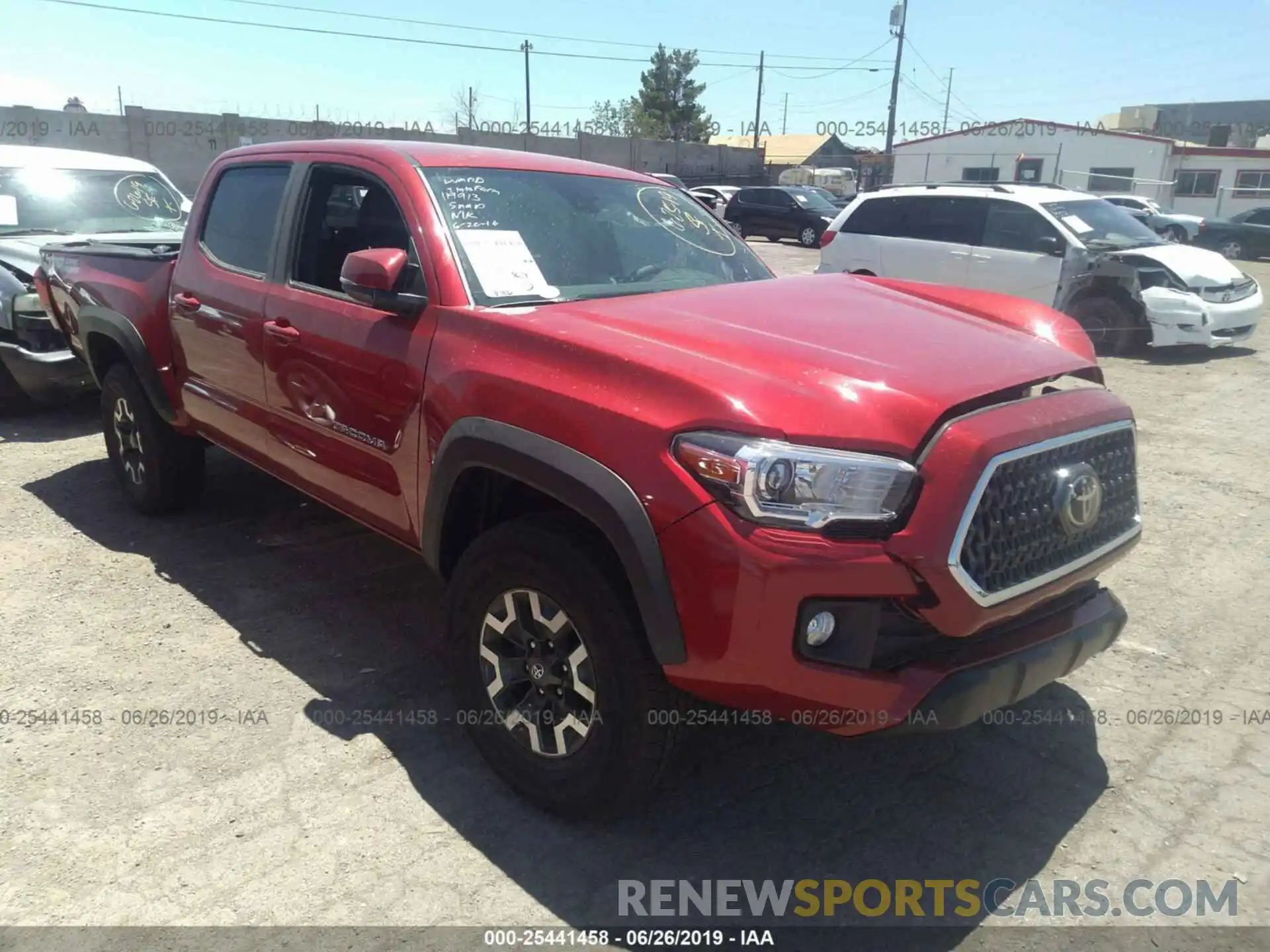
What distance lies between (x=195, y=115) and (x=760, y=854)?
34.0m

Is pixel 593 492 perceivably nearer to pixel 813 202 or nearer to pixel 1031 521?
pixel 1031 521

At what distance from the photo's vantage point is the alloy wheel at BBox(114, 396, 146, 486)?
508 centimetres

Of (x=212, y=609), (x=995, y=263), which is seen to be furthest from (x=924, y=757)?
(x=995, y=263)

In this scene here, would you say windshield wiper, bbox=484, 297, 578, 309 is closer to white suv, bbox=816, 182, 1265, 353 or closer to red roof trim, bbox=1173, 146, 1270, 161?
white suv, bbox=816, 182, 1265, 353

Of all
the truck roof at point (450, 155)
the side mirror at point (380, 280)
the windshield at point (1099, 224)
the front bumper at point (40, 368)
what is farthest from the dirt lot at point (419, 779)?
the windshield at point (1099, 224)

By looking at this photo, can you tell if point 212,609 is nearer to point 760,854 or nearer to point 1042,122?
point 760,854

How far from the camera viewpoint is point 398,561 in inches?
187

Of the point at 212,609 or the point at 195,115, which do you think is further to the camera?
the point at 195,115

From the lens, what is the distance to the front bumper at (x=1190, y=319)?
9836 mm

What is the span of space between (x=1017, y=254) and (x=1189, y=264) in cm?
190

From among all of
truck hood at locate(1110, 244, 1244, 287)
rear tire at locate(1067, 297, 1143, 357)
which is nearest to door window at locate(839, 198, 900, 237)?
rear tire at locate(1067, 297, 1143, 357)

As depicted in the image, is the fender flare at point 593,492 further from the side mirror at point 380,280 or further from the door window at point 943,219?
the door window at point 943,219

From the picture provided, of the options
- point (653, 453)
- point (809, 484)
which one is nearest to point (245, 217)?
point (653, 453)

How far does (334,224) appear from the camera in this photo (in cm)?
377
